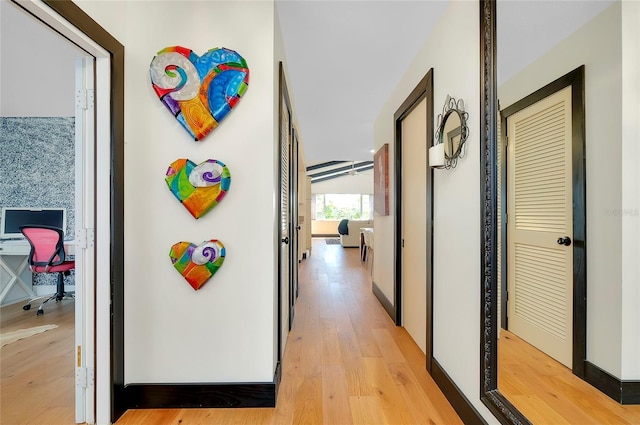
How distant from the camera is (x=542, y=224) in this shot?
3.26ft

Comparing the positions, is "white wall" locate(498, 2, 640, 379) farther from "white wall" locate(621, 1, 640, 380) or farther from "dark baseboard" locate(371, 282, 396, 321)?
"dark baseboard" locate(371, 282, 396, 321)

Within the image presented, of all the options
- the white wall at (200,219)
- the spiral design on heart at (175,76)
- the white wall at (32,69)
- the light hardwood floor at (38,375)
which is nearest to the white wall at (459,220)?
the white wall at (200,219)

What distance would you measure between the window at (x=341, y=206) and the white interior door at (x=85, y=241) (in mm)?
12421

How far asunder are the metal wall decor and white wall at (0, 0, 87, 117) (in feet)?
6.38

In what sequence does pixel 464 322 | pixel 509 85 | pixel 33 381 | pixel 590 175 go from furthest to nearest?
pixel 33 381 < pixel 464 322 < pixel 509 85 < pixel 590 175

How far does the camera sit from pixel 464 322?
1554 mm

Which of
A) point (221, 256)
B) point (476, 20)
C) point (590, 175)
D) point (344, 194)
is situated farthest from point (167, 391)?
point (344, 194)

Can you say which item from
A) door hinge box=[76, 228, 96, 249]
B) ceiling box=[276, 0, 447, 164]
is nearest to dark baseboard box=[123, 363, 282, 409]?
door hinge box=[76, 228, 96, 249]

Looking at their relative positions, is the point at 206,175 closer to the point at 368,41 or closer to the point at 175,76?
the point at 175,76

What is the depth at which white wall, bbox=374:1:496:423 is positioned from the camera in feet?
4.77

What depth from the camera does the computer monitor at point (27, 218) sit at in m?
3.60

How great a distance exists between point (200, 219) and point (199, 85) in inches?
28.8

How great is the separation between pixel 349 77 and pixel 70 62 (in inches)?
94.3

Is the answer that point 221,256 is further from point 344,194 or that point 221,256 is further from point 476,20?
point 344,194
